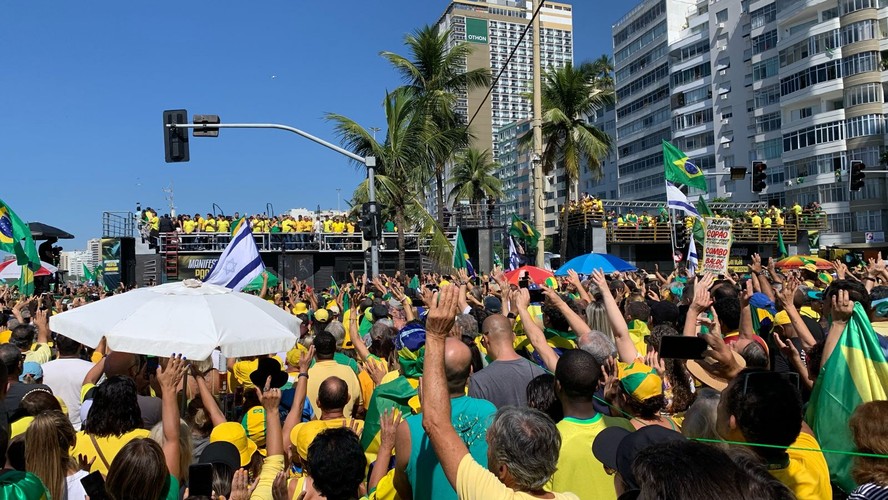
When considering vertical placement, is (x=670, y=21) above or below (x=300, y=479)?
above

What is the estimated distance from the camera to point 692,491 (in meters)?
1.79

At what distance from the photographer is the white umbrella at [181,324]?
15.4 ft

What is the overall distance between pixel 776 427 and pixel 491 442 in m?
1.24

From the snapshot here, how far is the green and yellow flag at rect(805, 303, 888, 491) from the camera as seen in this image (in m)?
3.65

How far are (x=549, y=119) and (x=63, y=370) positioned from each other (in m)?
29.2

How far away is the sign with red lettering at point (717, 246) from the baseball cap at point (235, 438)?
28.8ft

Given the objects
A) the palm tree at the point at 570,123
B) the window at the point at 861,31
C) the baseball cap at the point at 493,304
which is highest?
the window at the point at 861,31

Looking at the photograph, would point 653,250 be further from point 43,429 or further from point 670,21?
point 670,21

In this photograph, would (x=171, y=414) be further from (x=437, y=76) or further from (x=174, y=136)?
(x=437, y=76)

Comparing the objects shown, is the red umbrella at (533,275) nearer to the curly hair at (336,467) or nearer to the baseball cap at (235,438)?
the baseball cap at (235,438)

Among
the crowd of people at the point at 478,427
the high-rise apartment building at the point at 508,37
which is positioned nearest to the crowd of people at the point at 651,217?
the crowd of people at the point at 478,427

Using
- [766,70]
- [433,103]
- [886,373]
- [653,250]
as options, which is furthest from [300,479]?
[766,70]

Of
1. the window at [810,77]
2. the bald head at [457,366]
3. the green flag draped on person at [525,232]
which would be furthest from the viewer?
the window at [810,77]

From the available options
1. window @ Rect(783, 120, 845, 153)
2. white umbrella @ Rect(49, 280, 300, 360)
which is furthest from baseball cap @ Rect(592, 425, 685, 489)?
window @ Rect(783, 120, 845, 153)
